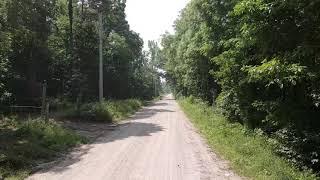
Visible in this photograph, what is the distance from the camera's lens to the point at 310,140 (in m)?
12.6

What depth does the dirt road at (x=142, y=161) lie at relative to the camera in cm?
1111

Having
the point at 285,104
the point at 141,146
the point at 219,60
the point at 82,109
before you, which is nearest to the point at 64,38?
the point at 82,109

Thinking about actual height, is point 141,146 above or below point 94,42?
below

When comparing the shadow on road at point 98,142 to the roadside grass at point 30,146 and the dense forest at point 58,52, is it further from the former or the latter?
the dense forest at point 58,52

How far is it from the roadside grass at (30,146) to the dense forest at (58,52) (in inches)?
343

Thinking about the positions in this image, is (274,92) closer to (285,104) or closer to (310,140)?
(285,104)

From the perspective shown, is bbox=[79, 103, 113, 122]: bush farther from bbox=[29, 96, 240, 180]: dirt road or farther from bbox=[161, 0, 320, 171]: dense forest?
bbox=[161, 0, 320, 171]: dense forest

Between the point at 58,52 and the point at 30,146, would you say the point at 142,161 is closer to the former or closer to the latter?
the point at 30,146

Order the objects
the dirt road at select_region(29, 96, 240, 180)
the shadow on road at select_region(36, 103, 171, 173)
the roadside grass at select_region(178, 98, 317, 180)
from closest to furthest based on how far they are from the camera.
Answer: the roadside grass at select_region(178, 98, 317, 180) < the dirt road at select_region(29, 96, 240, 180) < the shadow on road at select_region(36, 103, 171, 173)

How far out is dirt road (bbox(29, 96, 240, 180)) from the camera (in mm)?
11109

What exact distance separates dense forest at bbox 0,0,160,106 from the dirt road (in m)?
11.1

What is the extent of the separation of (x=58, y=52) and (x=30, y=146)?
3153cm

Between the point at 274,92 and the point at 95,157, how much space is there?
7.37m

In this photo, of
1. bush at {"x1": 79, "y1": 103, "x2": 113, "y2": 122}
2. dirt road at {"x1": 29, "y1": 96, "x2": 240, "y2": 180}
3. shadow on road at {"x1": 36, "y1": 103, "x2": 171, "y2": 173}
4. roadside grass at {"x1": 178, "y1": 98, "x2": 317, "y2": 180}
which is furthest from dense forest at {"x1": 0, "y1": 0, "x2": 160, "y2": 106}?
roadside grass at {"x1": 178, "y1": 98, "x2": 317, "y2": 180}
